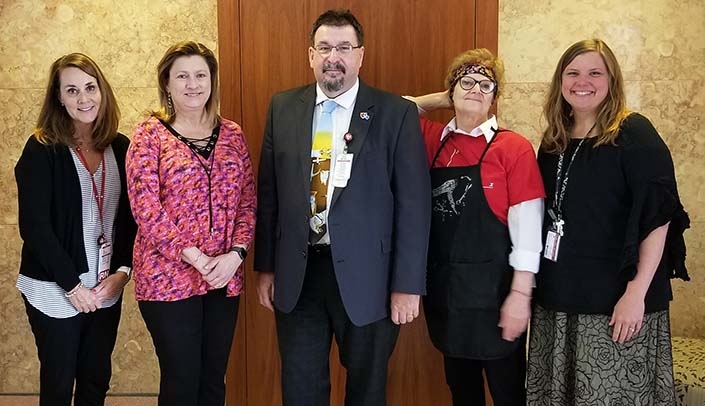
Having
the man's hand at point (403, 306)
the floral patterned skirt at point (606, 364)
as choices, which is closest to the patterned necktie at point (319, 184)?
the man's hand at point (403, 306)

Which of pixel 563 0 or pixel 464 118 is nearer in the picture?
pixel 464 118

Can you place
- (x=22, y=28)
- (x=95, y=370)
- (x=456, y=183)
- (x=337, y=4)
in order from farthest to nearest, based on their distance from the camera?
(x=22, y=28) < (x=337, y=4) < (x=95, y=370) < (x=456, y=183)

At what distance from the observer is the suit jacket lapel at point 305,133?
213cm

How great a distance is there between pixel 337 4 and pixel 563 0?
109 centimetres

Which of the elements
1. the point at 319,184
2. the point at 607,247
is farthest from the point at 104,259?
the point at 607,247

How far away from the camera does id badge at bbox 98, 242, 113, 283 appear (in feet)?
7.56

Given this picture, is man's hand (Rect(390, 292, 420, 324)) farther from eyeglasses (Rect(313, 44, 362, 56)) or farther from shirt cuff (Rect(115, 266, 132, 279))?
shirt cuff (Rect(115, 266, 132, 279))

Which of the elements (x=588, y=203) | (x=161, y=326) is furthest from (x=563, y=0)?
(x=161, y=326)

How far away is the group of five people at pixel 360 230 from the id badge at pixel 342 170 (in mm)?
14

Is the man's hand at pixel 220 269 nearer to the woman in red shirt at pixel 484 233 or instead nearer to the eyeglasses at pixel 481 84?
the woman in red shirt at pixel 484 233

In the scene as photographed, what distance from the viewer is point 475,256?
2.18 meters

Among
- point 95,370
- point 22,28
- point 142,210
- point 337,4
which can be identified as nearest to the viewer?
point 142,210

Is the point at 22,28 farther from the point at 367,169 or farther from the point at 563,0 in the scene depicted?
the point at 563,0

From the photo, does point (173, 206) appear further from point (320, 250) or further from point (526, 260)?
point (526, 260)
